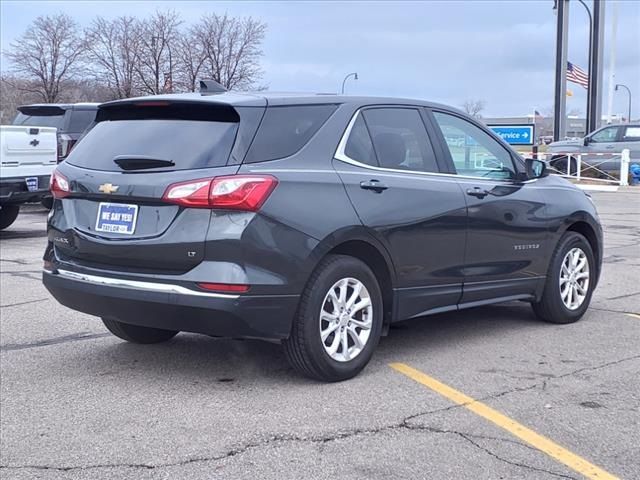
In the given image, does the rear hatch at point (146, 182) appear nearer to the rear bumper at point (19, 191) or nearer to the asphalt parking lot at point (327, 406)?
the asphalt parking lot at point (327, 406)

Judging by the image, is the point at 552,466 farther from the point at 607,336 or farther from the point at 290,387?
the point at 607,336

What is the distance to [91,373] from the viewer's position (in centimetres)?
536

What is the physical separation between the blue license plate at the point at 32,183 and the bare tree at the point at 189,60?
87.7 feet

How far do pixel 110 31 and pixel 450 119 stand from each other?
37.6 meters

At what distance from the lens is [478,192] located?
607cm

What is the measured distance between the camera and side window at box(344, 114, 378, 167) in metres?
5.30

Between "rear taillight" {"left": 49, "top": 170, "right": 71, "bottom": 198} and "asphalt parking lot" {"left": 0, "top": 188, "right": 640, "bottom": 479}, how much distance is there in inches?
45.2

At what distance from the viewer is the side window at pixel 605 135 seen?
26578 millimetres

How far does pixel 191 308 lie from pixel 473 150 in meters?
2.76

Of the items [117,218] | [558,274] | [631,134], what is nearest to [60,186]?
[117,218]

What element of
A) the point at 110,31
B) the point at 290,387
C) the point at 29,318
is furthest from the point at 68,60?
the point at 290,387

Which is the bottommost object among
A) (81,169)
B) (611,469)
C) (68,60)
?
(611,469)

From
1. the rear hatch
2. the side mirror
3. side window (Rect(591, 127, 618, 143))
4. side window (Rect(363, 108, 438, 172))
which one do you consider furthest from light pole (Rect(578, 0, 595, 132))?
the rear hatch

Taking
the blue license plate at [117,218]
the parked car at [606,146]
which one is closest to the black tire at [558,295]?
the blue license plate at [117,218]
